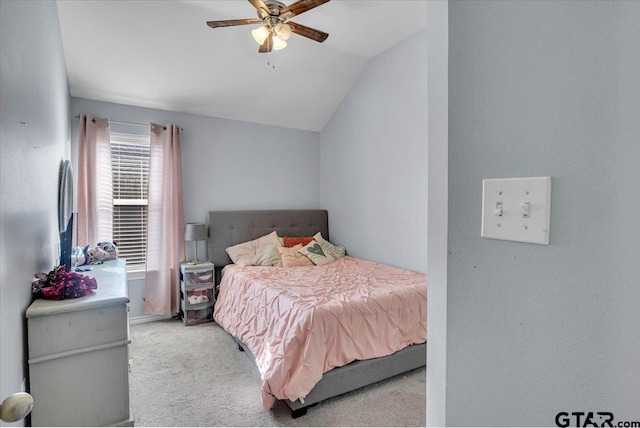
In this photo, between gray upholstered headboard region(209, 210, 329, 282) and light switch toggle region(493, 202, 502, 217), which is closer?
light switch toggle region(493, 202, 502, 217)

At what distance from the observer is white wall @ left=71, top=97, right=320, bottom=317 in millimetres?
3500

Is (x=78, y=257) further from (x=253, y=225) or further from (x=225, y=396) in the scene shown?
(x=253, y=225)

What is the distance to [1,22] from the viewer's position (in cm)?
105

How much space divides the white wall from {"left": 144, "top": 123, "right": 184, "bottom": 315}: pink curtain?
5.8 inches

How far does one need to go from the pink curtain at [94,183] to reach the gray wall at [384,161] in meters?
2.65

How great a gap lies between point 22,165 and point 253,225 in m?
2.80

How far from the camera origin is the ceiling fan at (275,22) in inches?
79.9

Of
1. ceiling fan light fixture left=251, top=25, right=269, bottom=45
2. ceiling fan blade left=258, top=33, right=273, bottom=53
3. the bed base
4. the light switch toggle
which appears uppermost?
ceiling fan light fixture left=251, top=25, right=269, bottom=45

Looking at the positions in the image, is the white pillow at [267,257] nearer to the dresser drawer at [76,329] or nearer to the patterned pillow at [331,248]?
the patterned pillow at [331,248]

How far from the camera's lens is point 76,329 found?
146cm

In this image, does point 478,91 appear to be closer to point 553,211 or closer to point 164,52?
point 553,211

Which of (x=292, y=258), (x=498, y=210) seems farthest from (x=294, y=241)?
(x=498, y=210)

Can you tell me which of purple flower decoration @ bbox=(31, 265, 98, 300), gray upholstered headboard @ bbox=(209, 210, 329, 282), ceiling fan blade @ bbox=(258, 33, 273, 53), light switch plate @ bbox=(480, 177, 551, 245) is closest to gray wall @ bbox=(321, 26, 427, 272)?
gray upholstered headboard @ bbox=(209, 210, 329, 282)

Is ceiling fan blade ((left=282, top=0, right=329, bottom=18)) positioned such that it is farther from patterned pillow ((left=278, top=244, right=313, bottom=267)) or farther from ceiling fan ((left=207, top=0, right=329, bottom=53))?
patterned pillow ((left=278, top=244, right=313, bottom=267))
